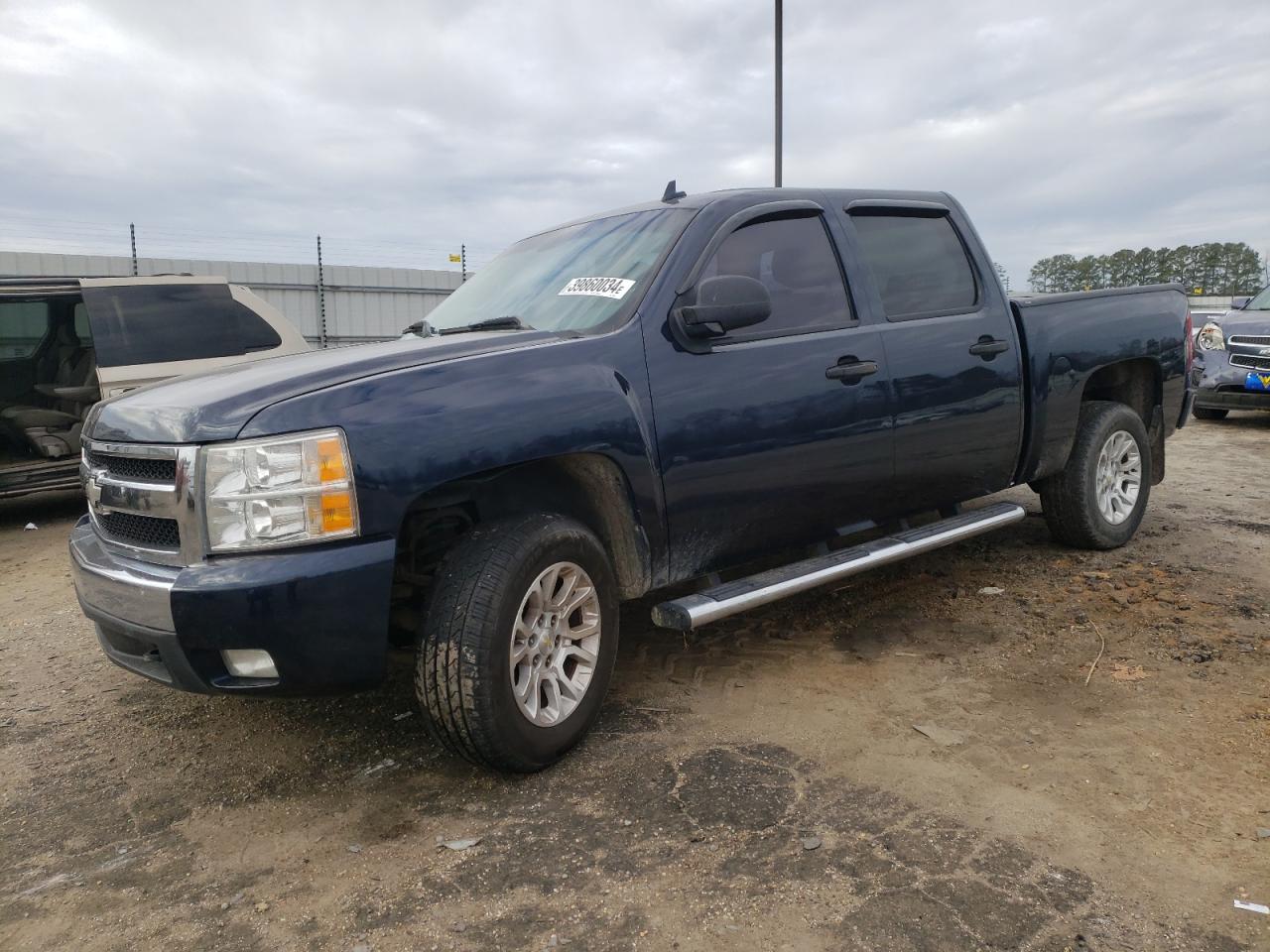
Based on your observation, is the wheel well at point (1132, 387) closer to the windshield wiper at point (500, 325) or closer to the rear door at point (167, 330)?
the windshield wiper at point (500, 325)

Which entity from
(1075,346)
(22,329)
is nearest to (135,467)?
(1075,346)

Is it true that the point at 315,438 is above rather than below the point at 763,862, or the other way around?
above

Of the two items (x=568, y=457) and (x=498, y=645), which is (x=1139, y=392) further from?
(x=498, y=645)

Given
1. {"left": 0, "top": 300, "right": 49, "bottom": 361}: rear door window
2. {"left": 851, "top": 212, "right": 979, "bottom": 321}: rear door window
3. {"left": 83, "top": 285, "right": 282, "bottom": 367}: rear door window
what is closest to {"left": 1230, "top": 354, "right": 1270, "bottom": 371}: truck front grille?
{"left": 851, "top": 212, "right": 979, "bottom": 321}: rear door window

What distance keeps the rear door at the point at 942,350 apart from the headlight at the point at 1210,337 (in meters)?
7.53

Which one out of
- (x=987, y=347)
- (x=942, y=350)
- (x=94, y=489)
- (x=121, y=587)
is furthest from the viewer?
(x=987, y=347)

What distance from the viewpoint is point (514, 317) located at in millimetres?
3568

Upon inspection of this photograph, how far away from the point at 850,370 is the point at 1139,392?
2.76 metres

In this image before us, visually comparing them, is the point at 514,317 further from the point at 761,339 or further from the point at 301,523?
the point at 301,523

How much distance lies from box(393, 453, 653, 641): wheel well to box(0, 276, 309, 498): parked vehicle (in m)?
4.22

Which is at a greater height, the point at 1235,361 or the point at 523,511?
the point at 1235,361

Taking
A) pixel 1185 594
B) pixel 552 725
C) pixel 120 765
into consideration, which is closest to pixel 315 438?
pixel 552 725

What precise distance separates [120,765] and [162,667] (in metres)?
0.72

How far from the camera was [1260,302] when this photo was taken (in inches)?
443
